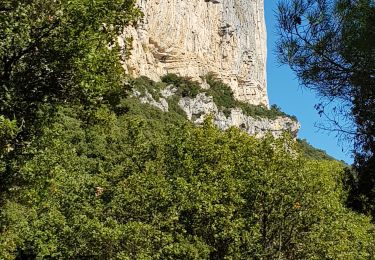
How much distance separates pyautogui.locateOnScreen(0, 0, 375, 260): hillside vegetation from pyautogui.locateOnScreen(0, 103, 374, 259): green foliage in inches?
1.8

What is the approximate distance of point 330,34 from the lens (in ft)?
24.6

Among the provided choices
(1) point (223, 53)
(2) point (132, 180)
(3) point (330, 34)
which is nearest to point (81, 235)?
(2) point (132, 180)

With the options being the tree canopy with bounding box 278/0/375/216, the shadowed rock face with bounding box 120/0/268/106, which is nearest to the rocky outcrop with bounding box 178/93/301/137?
the shadowed rock face with bounding box 120/0/268/106

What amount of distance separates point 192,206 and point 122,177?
413cm

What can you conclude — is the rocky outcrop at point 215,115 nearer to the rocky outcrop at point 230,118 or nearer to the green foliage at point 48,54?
the rocky outcrop at point 230,118

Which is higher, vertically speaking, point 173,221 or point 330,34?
point 330,34

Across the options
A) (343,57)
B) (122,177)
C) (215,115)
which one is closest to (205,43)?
(215,115)

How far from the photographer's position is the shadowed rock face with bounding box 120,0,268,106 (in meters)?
85.0

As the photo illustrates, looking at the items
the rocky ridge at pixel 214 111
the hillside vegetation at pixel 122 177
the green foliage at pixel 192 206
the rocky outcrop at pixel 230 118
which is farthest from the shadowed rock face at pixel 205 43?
the hillside vegetation at pixel 122 177

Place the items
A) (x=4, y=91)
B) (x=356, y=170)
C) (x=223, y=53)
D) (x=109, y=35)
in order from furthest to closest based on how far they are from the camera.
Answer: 1. (x=223, y=53)
2. (x=356, y=170)
3. (x=109, y=35)
4. (x=4, y=91)

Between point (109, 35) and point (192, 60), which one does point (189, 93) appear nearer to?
point (192, 60)

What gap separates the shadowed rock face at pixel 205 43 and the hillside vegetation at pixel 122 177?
56815 mm

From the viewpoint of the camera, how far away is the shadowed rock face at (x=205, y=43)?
85000mm

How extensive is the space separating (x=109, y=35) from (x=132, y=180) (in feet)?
28.7
